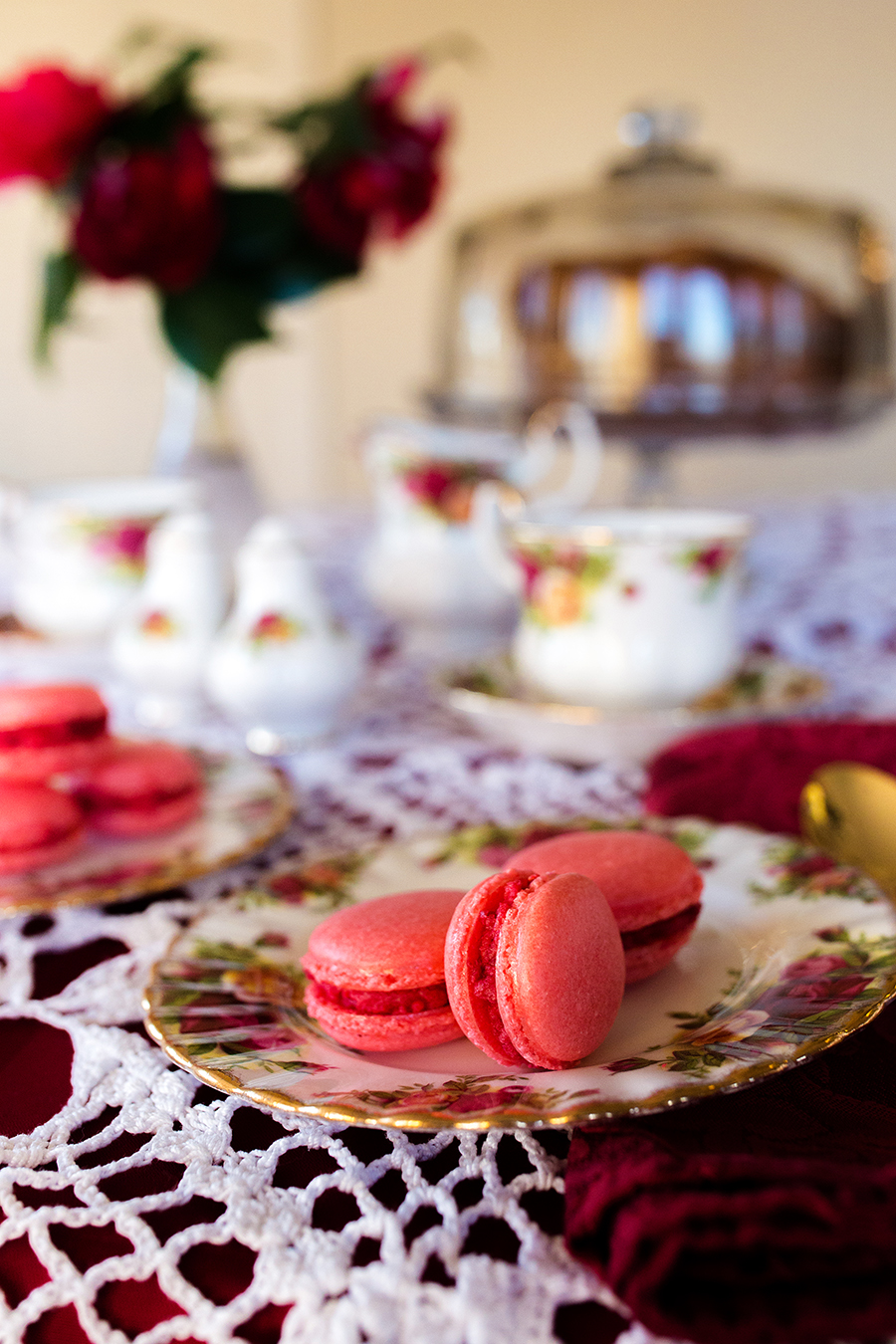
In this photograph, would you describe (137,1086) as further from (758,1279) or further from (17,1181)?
(758,1279)

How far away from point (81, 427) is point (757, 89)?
159cm

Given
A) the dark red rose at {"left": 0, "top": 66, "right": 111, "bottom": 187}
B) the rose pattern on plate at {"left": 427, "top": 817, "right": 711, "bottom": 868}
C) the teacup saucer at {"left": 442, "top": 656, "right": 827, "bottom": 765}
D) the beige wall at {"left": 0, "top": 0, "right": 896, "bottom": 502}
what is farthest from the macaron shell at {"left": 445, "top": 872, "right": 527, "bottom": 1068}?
the beige wall at {"left": 0, "top": 0, "right": 896, "bottom": 502}

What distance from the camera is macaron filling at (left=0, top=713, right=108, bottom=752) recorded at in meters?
0.40

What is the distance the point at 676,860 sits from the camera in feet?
1.03

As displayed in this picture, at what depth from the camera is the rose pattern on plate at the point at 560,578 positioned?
0.55m

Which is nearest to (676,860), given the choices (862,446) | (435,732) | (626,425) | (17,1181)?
(17,1181)

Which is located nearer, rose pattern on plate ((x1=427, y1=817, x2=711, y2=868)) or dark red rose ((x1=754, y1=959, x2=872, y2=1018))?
dark red rose ((x1=754, y1=959, x2=872, y2=1018))

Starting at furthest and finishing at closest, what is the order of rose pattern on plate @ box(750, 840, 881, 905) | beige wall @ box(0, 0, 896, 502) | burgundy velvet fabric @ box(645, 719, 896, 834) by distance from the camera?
beige wall @ box(0, 0, 896, 502) → burgundy velvet fabric @ box(645, 719, 896, 834) → rose pattern on plate @ box(750, 840, 881, 905)

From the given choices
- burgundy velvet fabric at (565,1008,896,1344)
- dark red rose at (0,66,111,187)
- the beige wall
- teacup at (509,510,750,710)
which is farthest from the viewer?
the beige wall

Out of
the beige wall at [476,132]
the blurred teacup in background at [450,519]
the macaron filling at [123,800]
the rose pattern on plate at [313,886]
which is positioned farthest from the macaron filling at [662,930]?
the beige wall at [476,132]

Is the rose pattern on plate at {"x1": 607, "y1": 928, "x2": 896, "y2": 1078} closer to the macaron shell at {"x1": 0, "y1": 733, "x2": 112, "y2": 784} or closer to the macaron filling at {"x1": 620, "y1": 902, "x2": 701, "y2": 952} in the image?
the macaron filling at {"x1": 620, "y1": 902, "x2": 701, "y2": 952}

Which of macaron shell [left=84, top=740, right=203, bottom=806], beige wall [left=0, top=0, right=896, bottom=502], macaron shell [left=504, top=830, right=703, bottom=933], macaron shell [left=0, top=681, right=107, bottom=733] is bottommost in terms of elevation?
macaron shell [left=504, top=830, right=703, bottom=933]

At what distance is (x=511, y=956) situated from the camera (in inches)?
10.2

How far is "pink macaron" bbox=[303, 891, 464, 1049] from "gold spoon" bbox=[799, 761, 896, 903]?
17 cm
